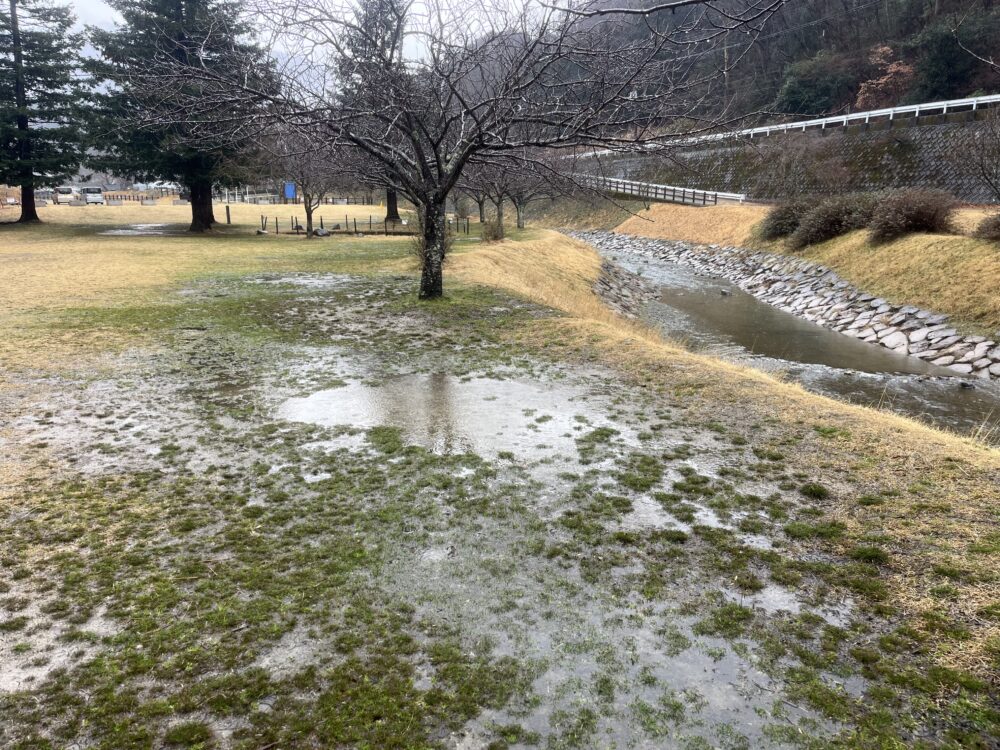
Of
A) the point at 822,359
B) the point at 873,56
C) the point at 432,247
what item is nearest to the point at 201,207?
the point at 432,247

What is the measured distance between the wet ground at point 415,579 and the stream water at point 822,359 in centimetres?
491

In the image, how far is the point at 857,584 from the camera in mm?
3990

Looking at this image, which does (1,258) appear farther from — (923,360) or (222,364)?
(923,360)

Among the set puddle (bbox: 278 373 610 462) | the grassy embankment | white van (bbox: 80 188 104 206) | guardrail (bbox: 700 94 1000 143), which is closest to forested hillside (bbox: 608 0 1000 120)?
guardrail (bbox: 700 94 1000 143)

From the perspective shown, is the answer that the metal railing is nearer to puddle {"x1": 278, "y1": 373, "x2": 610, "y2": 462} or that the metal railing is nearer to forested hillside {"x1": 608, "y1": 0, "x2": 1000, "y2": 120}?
forested hillside {"x1": 608, "y1": 0, "x2": 1000, "y2": 120}

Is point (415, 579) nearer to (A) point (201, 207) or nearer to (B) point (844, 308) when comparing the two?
(B) point (844, 308)

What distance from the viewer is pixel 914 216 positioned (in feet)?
65.9

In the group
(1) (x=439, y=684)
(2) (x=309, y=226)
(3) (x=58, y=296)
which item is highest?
(2) (x=309, y=226)

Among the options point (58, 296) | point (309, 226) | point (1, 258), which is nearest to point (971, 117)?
point (309, 226)

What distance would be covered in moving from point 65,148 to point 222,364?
34.5 meters

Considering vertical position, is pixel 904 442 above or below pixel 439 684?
above

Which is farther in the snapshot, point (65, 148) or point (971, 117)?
point (65, 148)

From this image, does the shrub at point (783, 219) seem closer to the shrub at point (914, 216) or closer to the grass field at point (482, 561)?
the shrub at point (914, 216)

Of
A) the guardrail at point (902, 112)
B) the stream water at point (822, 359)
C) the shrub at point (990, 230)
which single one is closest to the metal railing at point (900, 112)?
the guardrail at point (902, 112)
